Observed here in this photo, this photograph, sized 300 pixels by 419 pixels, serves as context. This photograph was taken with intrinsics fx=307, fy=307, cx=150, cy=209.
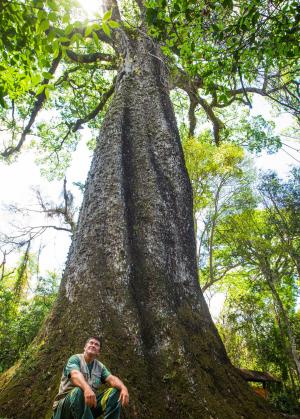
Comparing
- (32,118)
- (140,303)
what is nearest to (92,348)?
(140,303)

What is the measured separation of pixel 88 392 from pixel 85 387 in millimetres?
48

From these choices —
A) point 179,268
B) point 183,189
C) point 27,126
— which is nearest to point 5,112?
point 27,126

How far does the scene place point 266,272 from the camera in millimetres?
11609

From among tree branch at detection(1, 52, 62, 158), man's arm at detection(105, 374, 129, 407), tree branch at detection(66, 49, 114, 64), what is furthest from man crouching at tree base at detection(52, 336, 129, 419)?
tree branch at detection(66, 49, 114, 64)

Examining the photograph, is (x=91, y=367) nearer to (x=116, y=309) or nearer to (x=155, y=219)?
(x=116, y=309)

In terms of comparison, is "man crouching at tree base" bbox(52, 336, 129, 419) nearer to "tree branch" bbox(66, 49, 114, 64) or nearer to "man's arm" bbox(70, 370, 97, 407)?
"man's arm" bbox(70, 370, 97, 407)

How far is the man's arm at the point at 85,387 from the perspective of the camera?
2129 millimetres

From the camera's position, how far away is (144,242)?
3.96 metres

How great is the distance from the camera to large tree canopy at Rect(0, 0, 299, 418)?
2689 mm

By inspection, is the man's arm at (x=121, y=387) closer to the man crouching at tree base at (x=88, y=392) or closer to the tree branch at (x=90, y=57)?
the man crouching at tree base at (x=88, y=392)

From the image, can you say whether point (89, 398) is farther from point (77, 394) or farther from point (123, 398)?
point (123, 398)

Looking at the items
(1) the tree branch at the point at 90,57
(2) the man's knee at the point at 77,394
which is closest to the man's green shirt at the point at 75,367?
(2) the man's knee at the point at 77,394

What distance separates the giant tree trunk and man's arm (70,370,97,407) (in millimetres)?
519

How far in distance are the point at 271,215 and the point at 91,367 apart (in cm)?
1035
